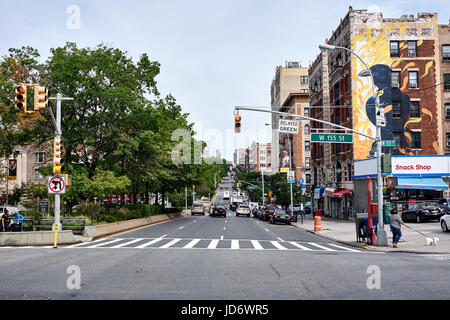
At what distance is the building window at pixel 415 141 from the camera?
43.8 metres

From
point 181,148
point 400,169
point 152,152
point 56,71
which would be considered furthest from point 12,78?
point 400,169

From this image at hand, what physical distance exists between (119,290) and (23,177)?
68937 millimetres

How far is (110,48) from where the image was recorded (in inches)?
1395

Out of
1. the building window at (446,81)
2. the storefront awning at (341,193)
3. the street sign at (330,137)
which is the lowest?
the storefront awning at (341,193)

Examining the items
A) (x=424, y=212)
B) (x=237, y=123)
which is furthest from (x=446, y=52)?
(x=237, y=123)

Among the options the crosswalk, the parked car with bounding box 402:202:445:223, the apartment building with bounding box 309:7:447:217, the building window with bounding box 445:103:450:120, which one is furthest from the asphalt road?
the building window with bounding box 445:103:450:120

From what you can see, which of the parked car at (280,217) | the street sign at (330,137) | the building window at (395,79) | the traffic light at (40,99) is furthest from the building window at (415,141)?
the traffic light at (40,99)

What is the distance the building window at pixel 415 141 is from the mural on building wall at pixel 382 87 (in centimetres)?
26

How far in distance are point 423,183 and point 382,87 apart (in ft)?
34.3

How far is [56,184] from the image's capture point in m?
22.0

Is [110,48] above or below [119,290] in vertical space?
above

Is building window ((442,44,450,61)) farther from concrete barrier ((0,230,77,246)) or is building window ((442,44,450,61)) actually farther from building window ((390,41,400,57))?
concrete barrier ((0,230,77,246))

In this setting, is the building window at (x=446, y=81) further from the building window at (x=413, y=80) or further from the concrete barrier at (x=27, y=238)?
the concrete barrier at (x=27, y=238)
